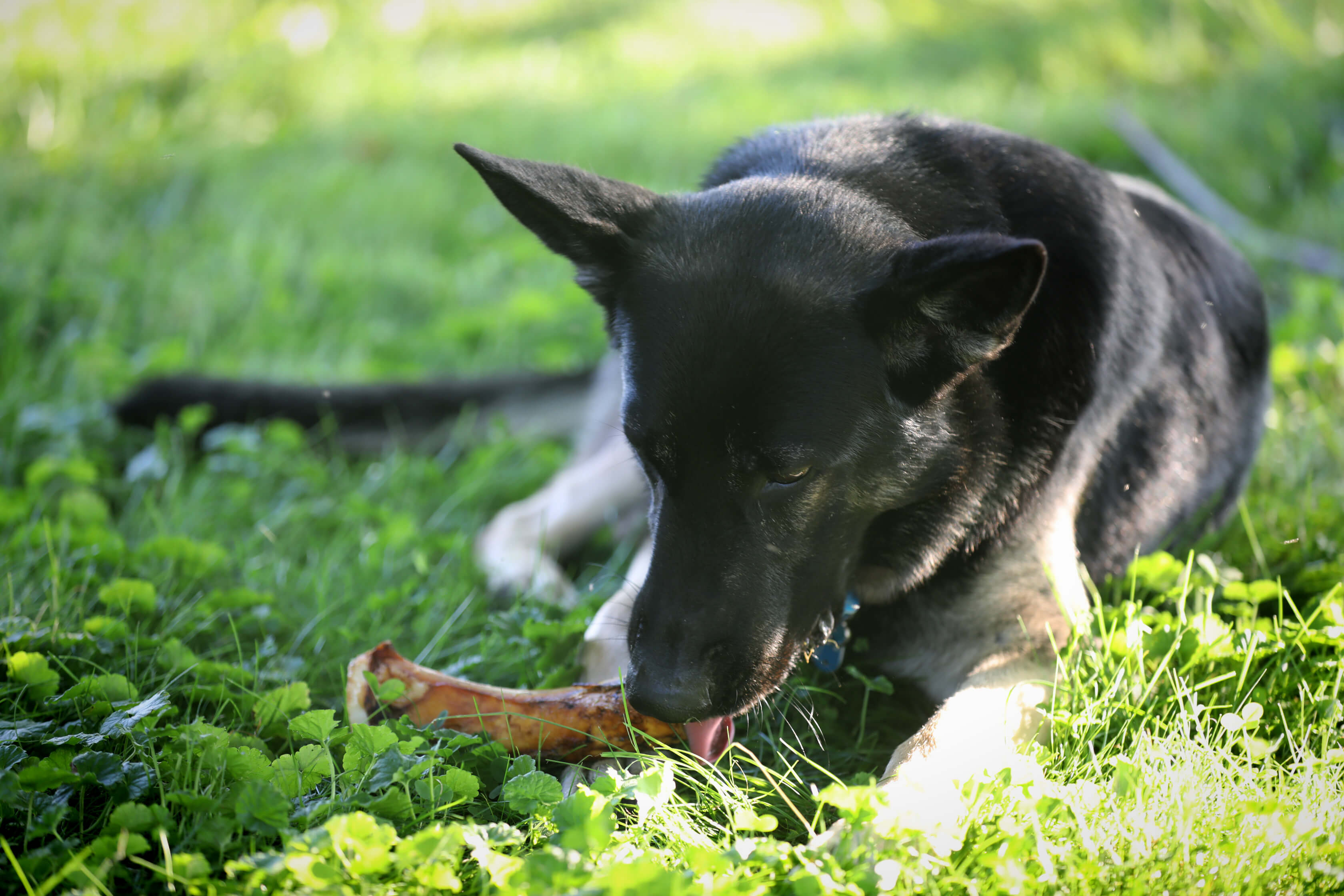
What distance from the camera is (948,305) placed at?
1941 mm

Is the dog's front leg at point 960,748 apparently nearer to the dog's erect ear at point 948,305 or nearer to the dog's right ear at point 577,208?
the dog's erect ear at point 948,305

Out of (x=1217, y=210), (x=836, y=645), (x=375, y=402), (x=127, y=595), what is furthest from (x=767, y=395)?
(x=1217, y=210)

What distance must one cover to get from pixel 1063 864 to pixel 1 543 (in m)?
2.82

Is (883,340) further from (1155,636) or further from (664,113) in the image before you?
(664,113)

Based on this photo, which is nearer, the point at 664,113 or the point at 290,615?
the point at 290,615

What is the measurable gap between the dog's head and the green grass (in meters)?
0.30

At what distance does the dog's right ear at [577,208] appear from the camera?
2.01m

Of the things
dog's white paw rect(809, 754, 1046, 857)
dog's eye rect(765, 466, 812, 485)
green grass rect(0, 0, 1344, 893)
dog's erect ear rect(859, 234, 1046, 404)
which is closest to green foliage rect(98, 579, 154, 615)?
green grass rect(0, 0, 1344, 893)

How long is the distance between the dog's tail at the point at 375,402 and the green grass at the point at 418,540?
0.13 meters

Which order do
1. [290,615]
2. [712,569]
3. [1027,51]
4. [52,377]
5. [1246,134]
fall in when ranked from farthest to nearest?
[1027,51] < [1246,134] < [52,377] < [290,615] < [712,569]

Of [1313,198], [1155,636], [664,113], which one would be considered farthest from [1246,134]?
[1155,636]

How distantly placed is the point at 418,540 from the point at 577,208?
1432 millimetres

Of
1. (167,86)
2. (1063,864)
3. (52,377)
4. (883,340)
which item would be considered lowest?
(1063,864)

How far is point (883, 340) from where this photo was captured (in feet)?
6.64
